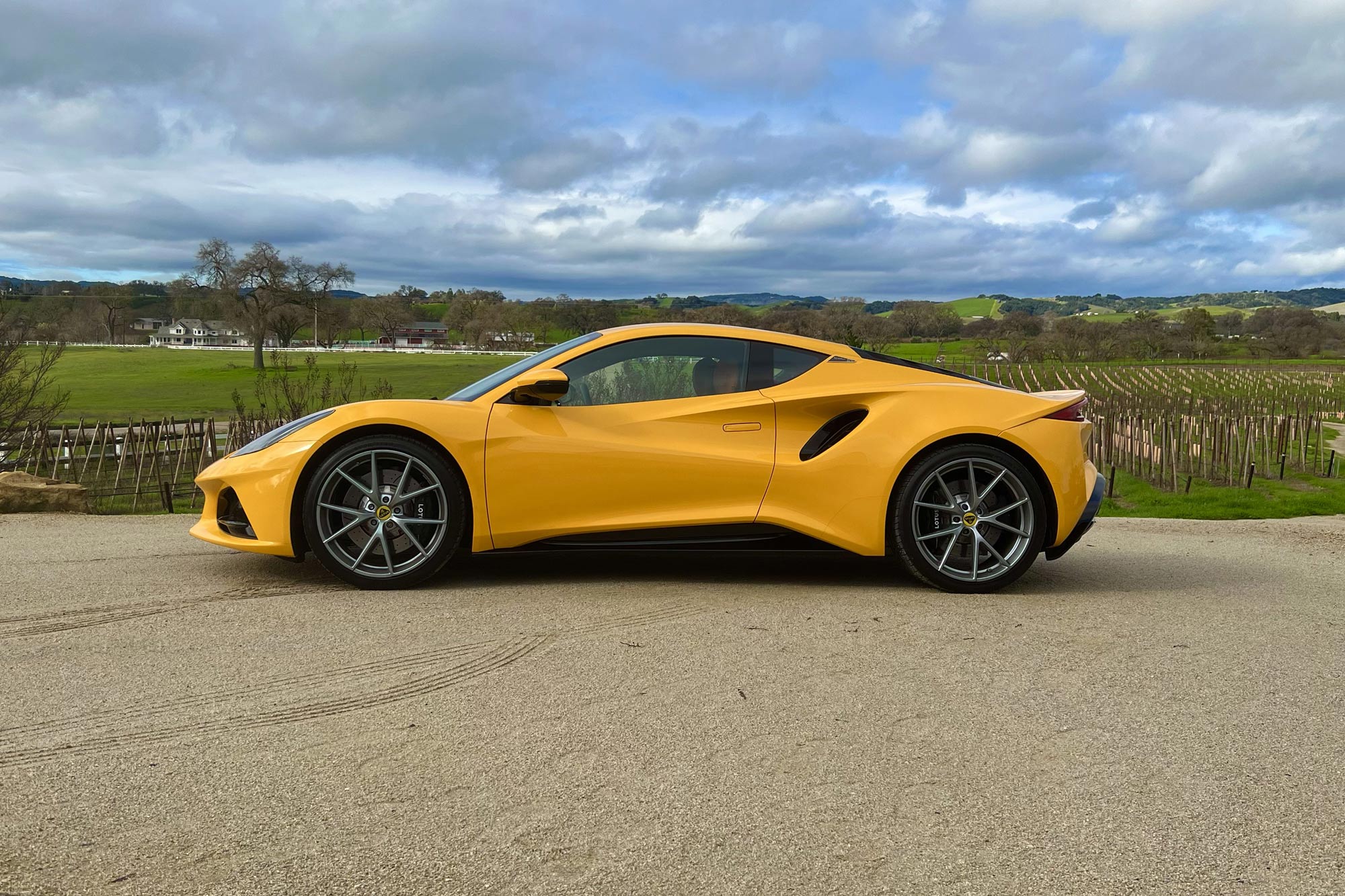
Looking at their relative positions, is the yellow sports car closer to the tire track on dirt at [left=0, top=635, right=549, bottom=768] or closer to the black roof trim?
the black roof trim

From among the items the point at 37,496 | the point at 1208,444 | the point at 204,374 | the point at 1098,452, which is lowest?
the point at 1098,452

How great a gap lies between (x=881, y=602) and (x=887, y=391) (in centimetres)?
118

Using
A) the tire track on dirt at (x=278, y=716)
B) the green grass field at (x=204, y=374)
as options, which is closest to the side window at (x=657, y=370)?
the tire track on dirt at (x=278, y=716)

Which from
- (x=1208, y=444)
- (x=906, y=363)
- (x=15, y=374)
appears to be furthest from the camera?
(x=1208, y=444)

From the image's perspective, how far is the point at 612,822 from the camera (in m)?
2.68

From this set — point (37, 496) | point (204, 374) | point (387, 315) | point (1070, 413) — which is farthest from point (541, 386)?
point (387, 315)

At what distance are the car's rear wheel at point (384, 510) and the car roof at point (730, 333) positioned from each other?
4.21 feet

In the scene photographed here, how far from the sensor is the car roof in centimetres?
579

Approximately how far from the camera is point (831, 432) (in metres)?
5.64

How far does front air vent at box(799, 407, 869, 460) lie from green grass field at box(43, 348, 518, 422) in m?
37.9

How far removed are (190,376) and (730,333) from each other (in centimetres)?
7667

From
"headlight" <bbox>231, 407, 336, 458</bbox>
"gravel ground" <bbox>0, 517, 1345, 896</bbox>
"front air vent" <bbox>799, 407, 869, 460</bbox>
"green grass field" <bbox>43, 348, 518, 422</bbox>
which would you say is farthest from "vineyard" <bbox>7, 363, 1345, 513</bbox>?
"green grass field" <bbox>43, 348, 518, 422</bbox>

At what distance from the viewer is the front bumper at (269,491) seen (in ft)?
17.8

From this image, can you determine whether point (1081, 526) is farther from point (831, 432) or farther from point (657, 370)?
point (657, 370)
